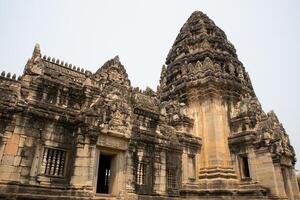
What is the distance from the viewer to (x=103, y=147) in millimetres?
12453

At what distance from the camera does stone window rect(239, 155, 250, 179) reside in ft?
60.2

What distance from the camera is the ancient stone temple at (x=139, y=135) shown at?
10594 millimetres

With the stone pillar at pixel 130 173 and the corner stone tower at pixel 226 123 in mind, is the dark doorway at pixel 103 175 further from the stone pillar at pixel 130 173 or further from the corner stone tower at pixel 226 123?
the corner stone tower at pixel 226 123

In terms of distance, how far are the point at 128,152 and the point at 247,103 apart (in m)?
11.8

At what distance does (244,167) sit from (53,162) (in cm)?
1409

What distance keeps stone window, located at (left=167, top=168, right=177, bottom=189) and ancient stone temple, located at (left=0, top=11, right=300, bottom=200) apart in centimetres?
6

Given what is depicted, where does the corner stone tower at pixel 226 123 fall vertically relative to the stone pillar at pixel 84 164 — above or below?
above

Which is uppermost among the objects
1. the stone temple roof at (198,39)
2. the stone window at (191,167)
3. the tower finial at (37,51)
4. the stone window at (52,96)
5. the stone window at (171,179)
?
the stone temple roof at (198,39)

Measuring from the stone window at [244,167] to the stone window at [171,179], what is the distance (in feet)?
20.5

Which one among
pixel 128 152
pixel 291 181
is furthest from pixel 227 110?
pixel 128 152

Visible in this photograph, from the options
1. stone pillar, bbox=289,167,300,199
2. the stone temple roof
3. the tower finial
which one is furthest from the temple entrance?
stone pillar, bbox=289,167,300,199

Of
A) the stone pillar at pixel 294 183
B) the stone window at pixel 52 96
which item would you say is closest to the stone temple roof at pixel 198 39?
the stone pillar at pixel 294 183

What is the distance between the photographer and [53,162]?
10.9 metres

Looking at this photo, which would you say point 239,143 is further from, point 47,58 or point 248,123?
point 47,58
